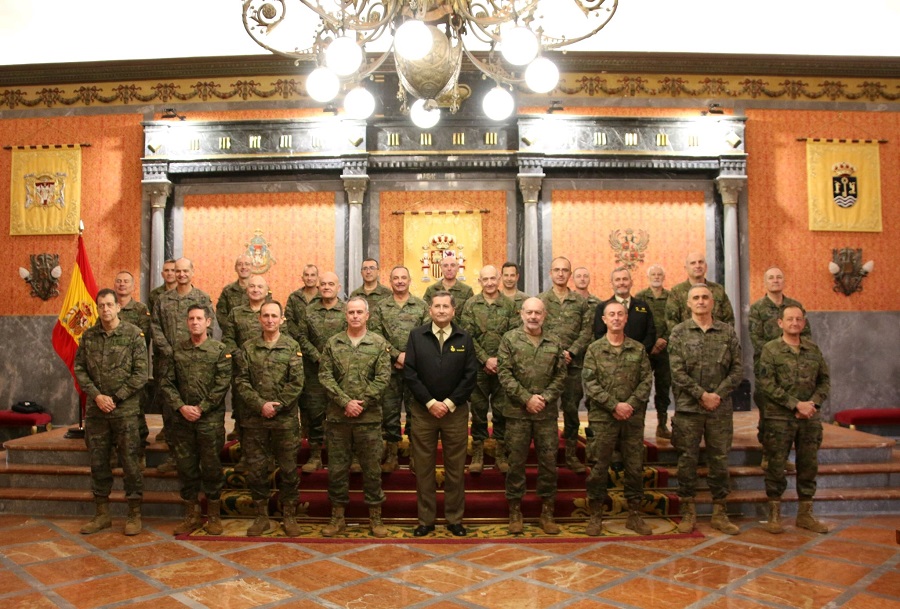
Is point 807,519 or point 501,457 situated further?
point 501,457

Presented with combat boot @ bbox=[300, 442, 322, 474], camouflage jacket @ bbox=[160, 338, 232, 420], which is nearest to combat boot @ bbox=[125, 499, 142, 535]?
camouflage jacket @ bbox=[160, 338, 232, 420]

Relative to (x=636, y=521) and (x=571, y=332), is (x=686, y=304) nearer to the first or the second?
(x=571, y=332)

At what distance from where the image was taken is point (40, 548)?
4.80 meters

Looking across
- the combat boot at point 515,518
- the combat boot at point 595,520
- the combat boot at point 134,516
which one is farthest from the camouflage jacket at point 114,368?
the combat boot at point 595,520

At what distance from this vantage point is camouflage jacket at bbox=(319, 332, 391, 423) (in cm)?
495

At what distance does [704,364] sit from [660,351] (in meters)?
0.90

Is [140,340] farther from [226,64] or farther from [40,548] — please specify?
[226,64]

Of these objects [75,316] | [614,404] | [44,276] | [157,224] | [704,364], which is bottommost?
[614,404]

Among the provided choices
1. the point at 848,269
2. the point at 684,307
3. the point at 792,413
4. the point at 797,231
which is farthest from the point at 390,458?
the point at 848,269

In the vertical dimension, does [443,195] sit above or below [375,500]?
above

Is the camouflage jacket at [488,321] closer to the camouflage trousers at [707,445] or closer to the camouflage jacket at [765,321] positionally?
the camouflage trousers at [707,445]

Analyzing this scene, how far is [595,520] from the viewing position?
5004 millimetres

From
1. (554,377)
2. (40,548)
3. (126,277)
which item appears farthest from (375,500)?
(126,277)

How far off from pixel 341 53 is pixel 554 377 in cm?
256
